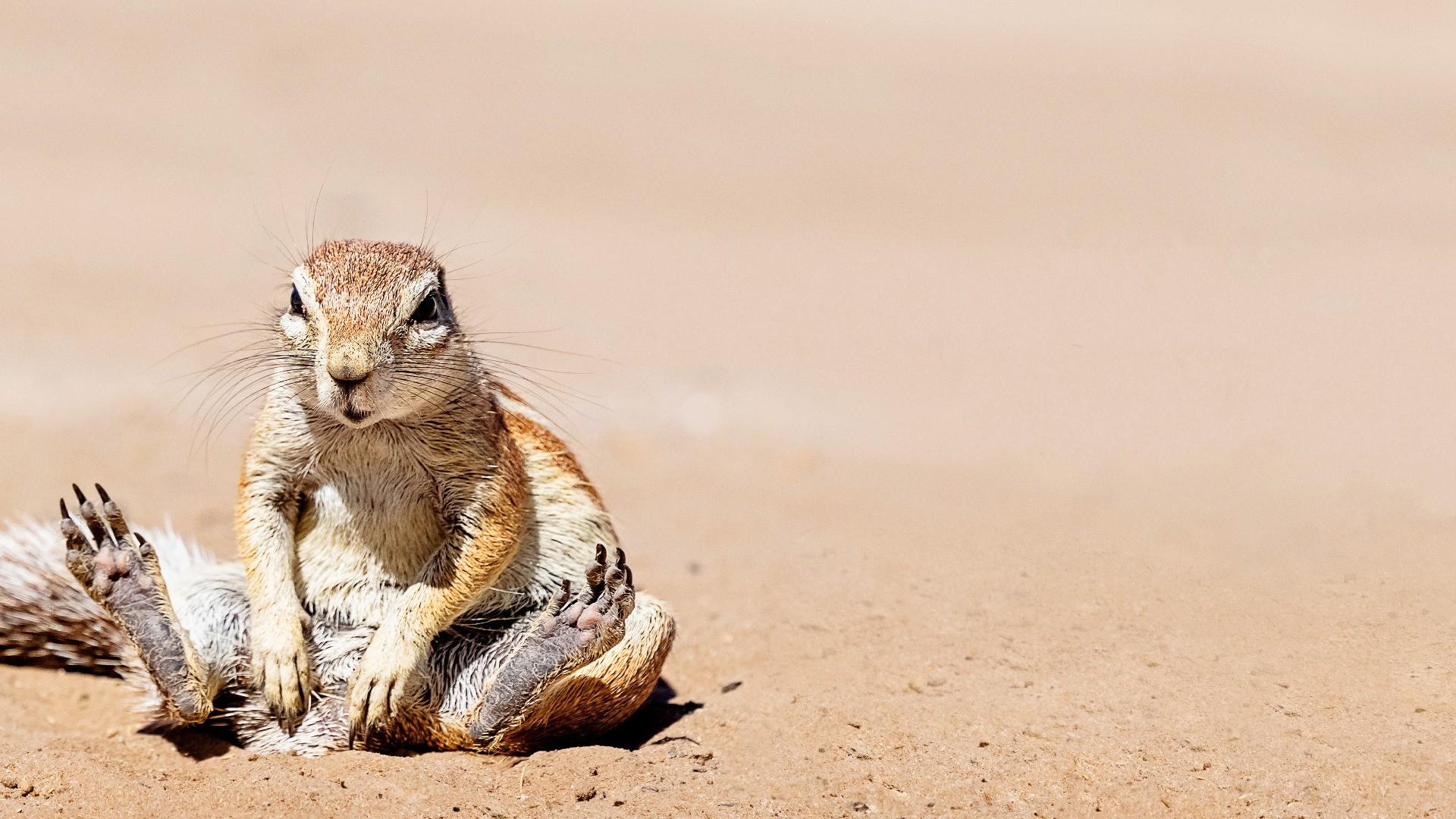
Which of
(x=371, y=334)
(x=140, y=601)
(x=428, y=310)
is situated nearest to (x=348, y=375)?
(x=371, y=334)

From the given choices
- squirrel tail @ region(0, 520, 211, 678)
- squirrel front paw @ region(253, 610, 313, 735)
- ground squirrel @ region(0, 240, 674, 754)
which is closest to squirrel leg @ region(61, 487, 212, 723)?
ground squirrel @ region(0, 240, 674, 754)

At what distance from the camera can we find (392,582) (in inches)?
200

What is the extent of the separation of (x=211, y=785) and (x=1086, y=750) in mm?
2816

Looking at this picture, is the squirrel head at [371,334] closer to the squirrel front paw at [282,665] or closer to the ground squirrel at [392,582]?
the ground squirrel at [392,582]

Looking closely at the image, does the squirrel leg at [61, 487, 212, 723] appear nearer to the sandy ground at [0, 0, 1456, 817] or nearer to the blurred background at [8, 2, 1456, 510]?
the sandy ground at [0, 0, 1456, 817]

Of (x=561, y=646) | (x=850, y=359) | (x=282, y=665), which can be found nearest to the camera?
(x=561, y=646)

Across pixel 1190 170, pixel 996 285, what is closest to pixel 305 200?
pixel 996 285

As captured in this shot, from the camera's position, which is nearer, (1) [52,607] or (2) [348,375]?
(2) [348,375]

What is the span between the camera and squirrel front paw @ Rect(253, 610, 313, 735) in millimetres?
4867

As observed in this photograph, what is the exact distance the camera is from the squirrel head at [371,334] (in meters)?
4.31

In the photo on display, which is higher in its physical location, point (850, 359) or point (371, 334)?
point (371, 334)

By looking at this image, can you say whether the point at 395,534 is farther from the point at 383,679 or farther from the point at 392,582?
the point at 383,679

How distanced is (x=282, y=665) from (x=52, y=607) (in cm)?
164

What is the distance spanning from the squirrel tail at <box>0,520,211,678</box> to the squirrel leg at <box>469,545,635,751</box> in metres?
1.81
